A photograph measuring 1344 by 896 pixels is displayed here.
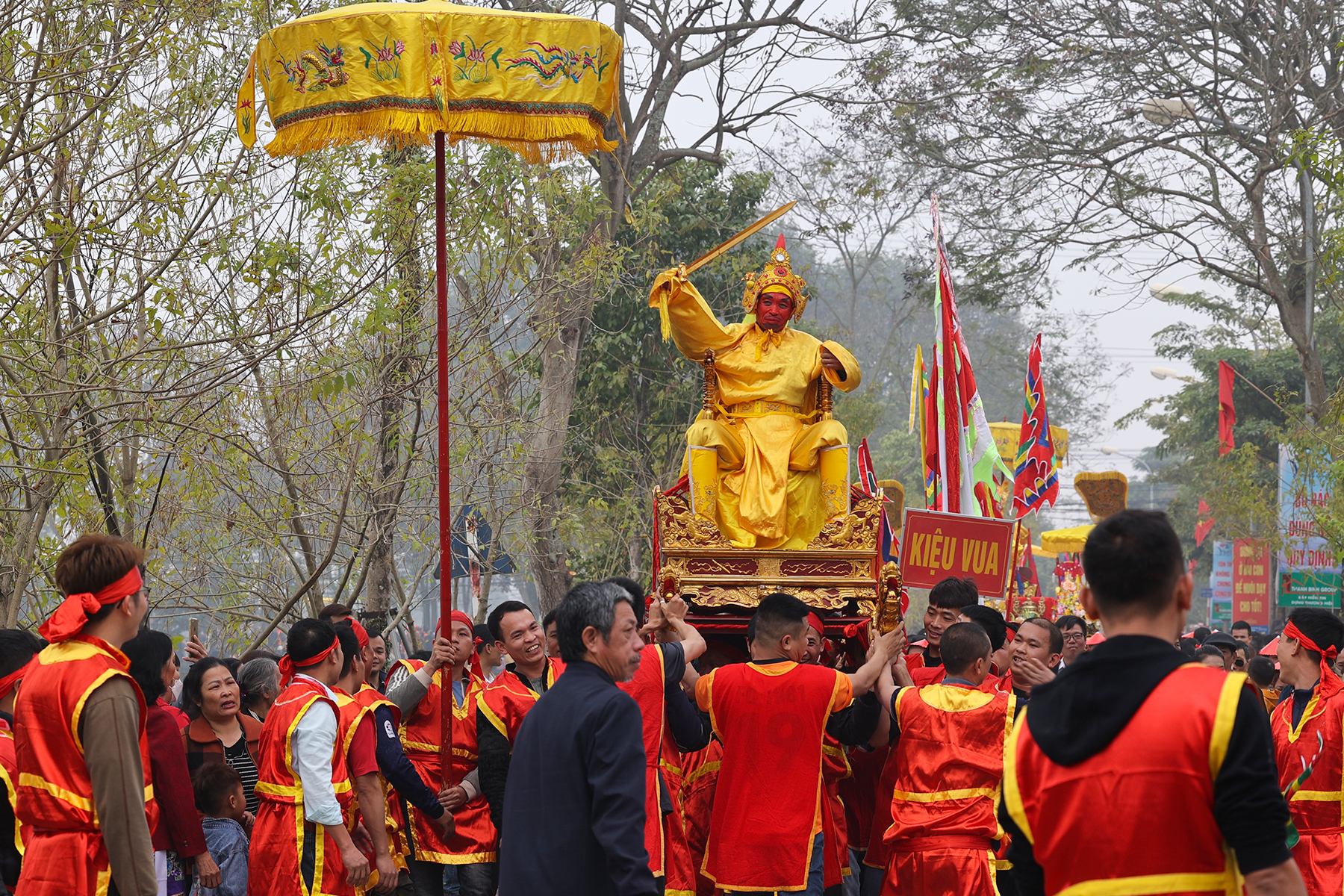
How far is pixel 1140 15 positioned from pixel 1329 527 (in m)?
8.07

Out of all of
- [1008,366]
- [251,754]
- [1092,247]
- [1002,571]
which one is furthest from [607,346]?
[1008,366]

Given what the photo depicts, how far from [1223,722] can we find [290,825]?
12.7ft

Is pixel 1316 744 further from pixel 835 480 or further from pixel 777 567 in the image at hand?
pixel 835 480

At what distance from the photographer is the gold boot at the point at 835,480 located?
8.98 metres

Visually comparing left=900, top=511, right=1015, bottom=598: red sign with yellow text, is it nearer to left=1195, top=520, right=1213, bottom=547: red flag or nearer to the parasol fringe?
the parasol fringe

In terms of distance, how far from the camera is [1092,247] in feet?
66.7

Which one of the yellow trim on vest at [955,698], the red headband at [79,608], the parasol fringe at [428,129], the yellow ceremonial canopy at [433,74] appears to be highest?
the yellow ceremonial canopy at [433,74]

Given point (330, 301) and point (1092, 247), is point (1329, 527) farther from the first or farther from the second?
point (330, 301)

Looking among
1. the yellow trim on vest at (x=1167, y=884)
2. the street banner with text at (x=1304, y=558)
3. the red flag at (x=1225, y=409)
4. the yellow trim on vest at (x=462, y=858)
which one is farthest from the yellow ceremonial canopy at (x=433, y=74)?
the red flag at (x=1225, y=409)

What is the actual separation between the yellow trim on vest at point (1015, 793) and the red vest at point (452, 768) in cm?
349

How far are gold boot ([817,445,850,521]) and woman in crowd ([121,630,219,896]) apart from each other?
15.6ft

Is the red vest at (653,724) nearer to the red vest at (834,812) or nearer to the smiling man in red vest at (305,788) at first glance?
the red vest at (834,812)

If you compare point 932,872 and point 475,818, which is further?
point 475,818

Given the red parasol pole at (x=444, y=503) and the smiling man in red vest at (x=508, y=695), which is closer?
the red parasol pole at (x=444, y=503)
